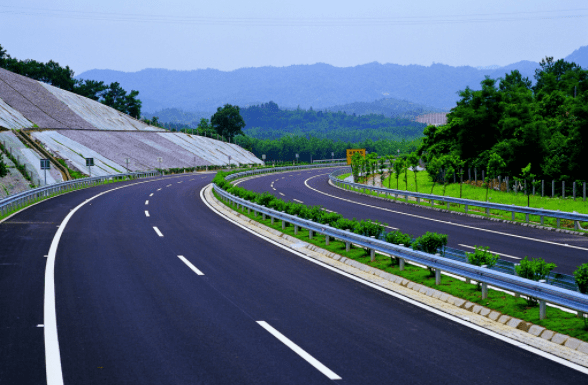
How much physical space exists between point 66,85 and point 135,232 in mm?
122588

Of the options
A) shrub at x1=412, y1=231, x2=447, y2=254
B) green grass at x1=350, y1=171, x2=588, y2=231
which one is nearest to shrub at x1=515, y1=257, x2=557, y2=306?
shrub at x1=412, y1=231, x2=447, y2=254

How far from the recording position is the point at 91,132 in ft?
293

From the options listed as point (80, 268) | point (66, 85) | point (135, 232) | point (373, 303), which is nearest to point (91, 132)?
point (66, 85)

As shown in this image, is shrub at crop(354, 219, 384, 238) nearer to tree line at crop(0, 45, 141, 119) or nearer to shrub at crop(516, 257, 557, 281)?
shrub at crop(516, 257, 557, 281)

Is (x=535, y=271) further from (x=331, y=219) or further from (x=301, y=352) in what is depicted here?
(x=331, y=219)

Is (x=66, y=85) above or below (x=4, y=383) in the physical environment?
above

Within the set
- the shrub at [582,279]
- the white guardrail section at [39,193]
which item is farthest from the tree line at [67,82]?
the shrub at [582,279]

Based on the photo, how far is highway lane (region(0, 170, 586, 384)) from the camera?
660 centimetres

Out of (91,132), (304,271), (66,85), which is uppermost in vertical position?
(66,85)

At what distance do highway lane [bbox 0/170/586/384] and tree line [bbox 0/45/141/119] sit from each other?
125141 mm

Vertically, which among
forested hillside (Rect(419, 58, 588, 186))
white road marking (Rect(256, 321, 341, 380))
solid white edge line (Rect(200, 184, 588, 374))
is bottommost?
solid white edge line (Rect(200, 184, 588, 374))

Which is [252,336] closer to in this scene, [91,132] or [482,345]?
[482,345]

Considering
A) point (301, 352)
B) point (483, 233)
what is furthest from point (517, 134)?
point (301, 352)

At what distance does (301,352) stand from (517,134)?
42.6 m
